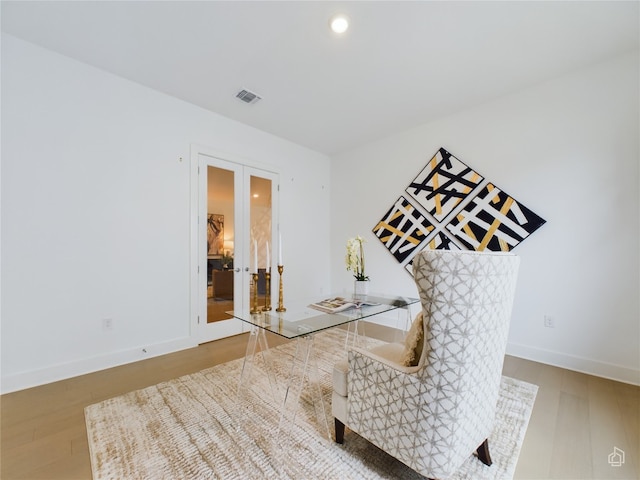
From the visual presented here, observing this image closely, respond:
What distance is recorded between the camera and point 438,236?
11.2 ft

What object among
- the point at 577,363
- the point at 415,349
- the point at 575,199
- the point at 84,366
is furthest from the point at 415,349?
the point at 84,366

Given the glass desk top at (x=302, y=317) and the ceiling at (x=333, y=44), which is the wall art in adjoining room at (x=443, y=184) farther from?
the glass desk top at (x=302, y=317)

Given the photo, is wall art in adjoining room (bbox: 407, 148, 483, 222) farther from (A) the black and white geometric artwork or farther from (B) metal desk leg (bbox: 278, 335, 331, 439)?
(B) metal desk leg (bbox: 278, 335, 331, 439)

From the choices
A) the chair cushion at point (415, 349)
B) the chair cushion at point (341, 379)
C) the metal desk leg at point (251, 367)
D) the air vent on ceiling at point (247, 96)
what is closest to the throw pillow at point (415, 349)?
the chair cushion at point (415, 349)

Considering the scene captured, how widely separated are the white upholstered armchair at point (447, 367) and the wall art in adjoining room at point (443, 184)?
2.28 metres

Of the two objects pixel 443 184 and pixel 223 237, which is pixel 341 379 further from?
pixel 443 184

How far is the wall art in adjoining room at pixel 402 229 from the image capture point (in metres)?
3.60

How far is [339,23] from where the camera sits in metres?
2.02

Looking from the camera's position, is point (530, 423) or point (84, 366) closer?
point (530, 423)

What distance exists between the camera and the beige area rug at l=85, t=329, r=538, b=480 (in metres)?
1.36

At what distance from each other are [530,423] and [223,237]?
10.9ft

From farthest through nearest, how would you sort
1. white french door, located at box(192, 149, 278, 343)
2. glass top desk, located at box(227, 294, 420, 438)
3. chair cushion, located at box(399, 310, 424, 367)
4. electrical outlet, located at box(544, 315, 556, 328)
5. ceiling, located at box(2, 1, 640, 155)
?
white french door, located at box(192, 149, 278, 343)
electrical outlet, located at box(544, 315, 556, 328)
ceiling, located at box(2, 1, 640, 155)
glass top desk, located at box(227, 294, 420, 438)
chair cushion, located at box(399, 310, 424, 367)

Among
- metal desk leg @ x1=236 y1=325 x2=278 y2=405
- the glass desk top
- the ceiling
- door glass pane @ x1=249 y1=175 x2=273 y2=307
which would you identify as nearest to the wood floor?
metal desk leg @ x1=236 y1=325 x2=278 y2=405

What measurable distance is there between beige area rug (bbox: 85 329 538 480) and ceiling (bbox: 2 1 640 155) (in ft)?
9.18
